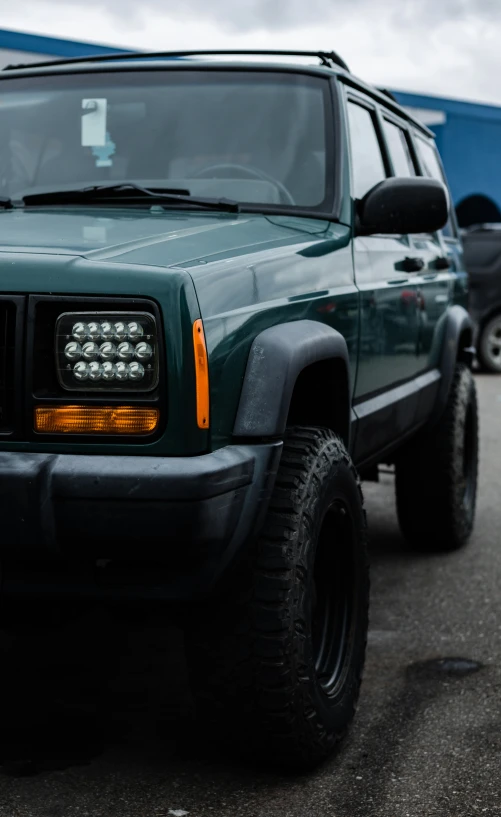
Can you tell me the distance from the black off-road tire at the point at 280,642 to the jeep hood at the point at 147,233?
1.76 feet

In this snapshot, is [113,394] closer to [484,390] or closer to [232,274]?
[232,274]

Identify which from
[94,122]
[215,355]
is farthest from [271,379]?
[94,122]

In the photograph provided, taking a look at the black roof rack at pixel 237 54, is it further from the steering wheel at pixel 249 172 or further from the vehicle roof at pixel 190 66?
the steering wheel at pixel 249 172

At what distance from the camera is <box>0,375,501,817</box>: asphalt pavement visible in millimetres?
2658

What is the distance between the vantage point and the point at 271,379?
257 centimetres

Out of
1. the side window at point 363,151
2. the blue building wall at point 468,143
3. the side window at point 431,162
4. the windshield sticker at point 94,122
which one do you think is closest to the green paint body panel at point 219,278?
the side window at point 363,151

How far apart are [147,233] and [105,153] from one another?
3.22 feet

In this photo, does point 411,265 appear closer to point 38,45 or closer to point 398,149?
point 398,149

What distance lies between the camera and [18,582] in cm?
244

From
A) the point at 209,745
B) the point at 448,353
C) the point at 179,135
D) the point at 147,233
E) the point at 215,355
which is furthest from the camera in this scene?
the point at 448,353

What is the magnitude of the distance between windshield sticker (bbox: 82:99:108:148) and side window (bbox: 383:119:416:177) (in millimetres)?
1189

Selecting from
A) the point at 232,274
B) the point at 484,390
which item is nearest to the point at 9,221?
the point at 232,274

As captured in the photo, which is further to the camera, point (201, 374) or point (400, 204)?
point (400, 204)

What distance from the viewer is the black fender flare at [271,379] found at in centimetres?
253
